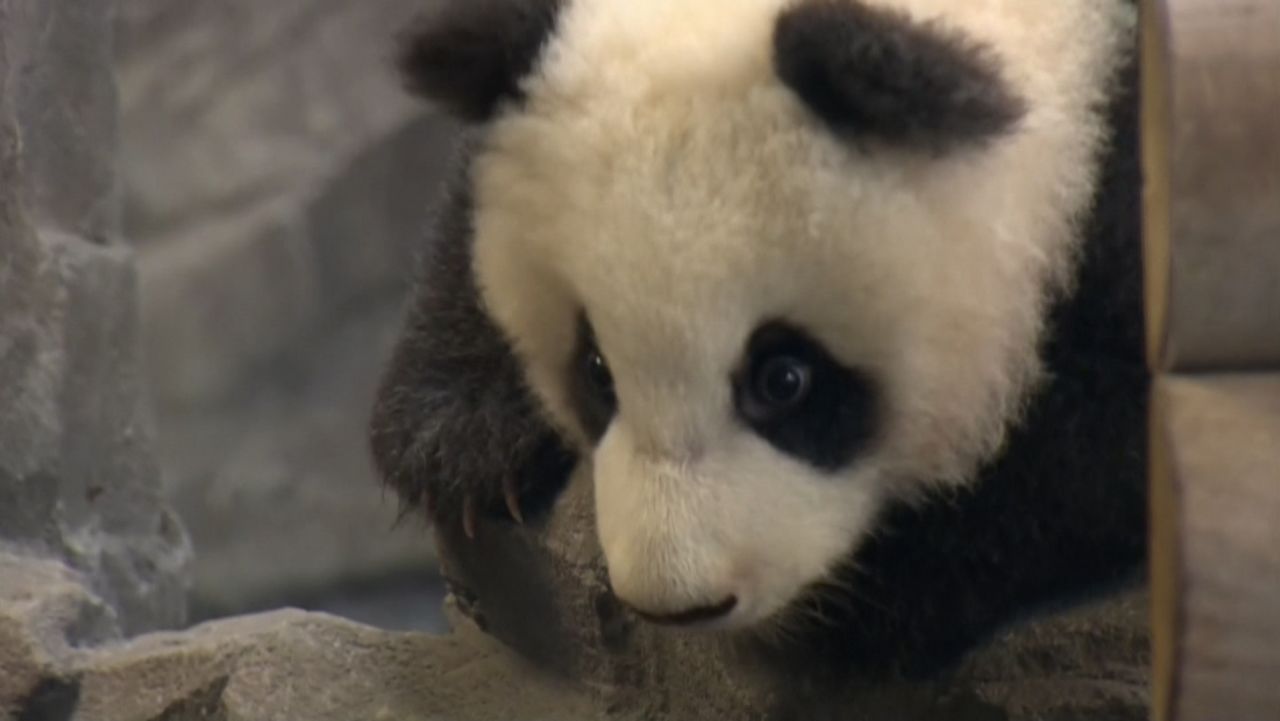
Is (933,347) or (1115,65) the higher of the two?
(1115,65)

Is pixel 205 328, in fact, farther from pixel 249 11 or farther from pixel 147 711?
pixel 147 711

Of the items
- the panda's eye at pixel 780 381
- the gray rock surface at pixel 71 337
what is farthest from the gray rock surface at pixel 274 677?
the panda's eye at pixel 780 381

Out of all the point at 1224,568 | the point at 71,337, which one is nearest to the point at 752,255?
the point at 1224,568

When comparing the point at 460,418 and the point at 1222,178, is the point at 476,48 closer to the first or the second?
the point at 460,418

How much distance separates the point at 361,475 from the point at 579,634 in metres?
2.69

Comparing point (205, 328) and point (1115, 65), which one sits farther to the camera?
point (205, 328)

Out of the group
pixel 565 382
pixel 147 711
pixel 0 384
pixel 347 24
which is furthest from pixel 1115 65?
pixel 347 24

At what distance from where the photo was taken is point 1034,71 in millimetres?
1653

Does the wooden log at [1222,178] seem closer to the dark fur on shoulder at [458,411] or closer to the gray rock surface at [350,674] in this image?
the gray rock surface at [350,674]

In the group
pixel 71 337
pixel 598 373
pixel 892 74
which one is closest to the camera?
pixel 892 74

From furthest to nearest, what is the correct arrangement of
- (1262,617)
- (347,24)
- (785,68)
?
1. (347,24)
2. (785,68)
3. (1262,617)

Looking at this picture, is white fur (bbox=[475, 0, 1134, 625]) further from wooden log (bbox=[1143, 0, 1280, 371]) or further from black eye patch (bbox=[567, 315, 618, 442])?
wooden log (bbox=[1143, 0, 1280, 371])

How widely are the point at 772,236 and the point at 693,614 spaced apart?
0.32m

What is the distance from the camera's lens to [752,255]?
1.50m
